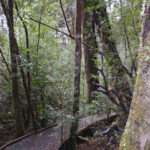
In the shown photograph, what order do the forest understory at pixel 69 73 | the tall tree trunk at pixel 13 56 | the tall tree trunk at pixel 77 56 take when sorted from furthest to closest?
the tall tree trunk at pixel 13 56, the forest understory at pixel 69 73, the tall tree trunk at pixel 77 56

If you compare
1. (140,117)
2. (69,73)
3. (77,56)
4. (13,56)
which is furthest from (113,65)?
(140,117)

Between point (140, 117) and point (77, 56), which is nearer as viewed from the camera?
point (140, 117)

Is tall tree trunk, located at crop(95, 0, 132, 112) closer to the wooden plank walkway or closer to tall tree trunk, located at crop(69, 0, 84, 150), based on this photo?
tall tree trunk, located at crop(69, 0, 84, 150)

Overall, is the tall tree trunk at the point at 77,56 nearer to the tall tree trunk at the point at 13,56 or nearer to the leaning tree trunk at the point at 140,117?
the tall tree trunk at the point at 13,56

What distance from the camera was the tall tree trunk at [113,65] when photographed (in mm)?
5139

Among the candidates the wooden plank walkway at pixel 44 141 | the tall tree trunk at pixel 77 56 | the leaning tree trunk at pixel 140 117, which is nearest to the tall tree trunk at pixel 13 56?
the wooden plank walkway at pixel 44 141

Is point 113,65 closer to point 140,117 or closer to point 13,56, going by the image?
point 13,56

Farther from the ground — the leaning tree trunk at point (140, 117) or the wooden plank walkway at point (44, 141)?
the leaning tree trunk at point (140, 117)

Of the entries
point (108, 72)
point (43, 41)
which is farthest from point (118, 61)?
point (43, 41)

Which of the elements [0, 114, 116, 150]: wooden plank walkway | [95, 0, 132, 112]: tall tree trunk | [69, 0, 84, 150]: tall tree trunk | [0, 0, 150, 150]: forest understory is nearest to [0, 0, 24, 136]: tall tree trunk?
[0, 0, 150, 150]: forest understory

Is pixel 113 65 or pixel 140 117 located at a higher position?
pixel 113 65

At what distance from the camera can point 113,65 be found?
5.33 meters

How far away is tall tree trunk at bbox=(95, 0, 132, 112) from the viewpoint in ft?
16.9

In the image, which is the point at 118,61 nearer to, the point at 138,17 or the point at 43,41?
the point at 138,17
